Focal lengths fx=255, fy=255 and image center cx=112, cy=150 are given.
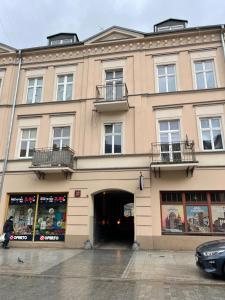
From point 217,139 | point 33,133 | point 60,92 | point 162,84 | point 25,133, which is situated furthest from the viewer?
point 60,92

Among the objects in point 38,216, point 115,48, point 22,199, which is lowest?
point 38,216

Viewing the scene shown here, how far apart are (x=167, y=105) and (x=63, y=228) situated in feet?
27.5

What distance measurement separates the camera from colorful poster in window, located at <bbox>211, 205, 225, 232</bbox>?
11609mm

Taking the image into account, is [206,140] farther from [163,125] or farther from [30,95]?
[30,95]

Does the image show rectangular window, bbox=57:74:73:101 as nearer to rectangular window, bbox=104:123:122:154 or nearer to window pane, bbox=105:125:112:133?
window pane, bbox=105:125:112:133

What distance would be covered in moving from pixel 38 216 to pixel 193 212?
7840 mm

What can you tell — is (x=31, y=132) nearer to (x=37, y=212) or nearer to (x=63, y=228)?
(x=37, y=212)

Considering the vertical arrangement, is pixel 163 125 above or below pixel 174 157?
above

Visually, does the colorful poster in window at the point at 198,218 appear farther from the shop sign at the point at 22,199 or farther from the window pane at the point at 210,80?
the shop sign at the point at 22,199

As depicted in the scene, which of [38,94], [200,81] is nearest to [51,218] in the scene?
[38,94]

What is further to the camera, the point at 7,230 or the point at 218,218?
the point at 7,230

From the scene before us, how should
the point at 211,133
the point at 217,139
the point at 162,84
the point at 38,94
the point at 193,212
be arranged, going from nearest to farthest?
the point at 193,212 → the point at 217,139 → the point at 211,133 → the point at 162,84 → the point at 38,94

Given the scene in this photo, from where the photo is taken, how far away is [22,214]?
1358 cm

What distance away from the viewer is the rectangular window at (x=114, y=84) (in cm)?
1427
